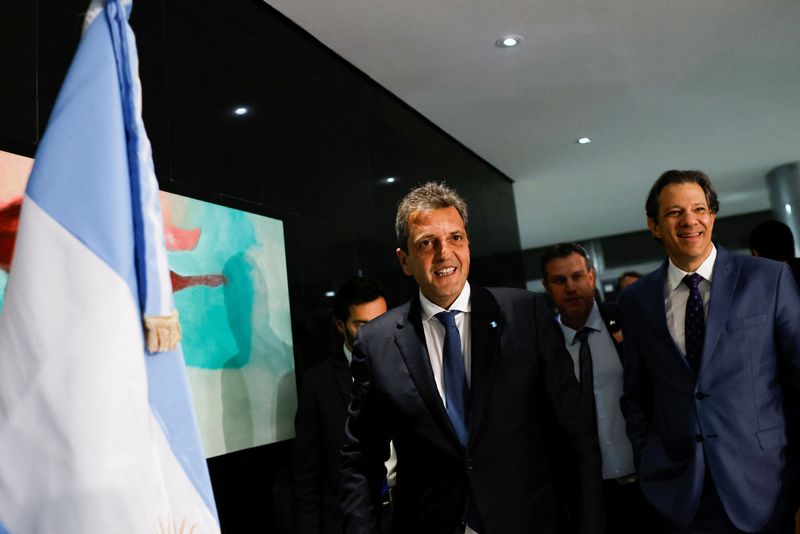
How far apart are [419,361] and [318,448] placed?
131 centimetres

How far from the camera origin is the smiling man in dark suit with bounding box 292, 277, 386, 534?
310 cm

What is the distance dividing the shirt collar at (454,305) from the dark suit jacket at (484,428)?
0.08ft

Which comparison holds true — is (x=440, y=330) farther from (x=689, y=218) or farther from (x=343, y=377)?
(x=343, y=377)

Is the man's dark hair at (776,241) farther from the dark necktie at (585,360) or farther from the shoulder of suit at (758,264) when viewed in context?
the shoulder of suit at (758,264)

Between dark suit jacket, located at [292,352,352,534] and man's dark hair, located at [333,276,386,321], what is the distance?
0.36 metres

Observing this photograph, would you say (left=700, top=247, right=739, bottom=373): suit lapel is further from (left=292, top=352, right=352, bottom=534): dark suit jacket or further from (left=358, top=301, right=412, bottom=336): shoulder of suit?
(left=292, top=352, right=352, bottom=534): dark suit jacket

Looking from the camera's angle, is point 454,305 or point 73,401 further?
point 454,305

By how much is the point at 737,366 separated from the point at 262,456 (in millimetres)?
1978

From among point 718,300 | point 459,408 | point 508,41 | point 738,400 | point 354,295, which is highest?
point 508,41

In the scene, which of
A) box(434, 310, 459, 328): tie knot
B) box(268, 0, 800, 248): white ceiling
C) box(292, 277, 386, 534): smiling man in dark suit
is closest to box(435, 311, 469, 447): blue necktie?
box(434, 310, 459, 328): tie knot

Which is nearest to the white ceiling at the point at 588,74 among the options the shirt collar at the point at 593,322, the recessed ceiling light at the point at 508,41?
the recessed ceiling light at the point at 508,41

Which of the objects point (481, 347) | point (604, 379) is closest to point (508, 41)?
point (604, 379)

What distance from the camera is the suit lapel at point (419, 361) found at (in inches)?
77.9

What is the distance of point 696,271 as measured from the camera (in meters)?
2.53
